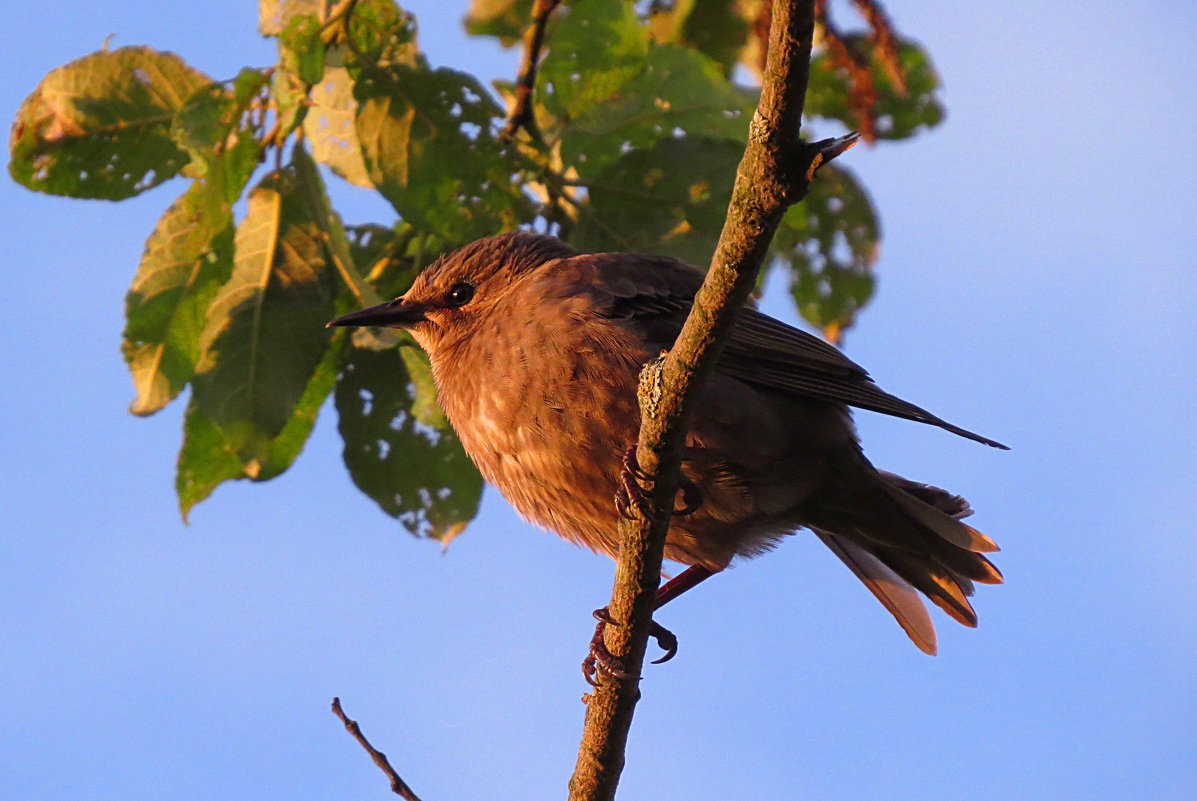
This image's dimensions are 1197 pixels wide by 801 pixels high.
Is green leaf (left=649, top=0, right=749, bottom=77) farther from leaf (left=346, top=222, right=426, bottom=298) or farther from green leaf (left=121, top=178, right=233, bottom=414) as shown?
green leaf (left=121, top=178, right=233, bottom=414)

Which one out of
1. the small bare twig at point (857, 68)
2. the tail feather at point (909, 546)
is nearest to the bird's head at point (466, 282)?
the small bare twig at point (857, 68)

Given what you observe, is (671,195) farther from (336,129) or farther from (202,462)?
(202,462)

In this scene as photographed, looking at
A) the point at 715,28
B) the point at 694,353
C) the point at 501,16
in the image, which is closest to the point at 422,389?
the point at 694,353

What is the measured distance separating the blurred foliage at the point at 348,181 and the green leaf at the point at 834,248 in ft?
2.53

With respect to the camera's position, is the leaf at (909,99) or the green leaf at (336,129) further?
the leaf at (909,99)

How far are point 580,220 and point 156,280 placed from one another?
1.49 meters

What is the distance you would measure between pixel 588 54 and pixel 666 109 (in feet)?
1.12

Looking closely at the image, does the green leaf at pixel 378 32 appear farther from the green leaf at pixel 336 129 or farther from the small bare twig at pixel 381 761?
the small bare twig at pixel 381 761

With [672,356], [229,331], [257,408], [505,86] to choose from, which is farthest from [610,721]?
[505,86]

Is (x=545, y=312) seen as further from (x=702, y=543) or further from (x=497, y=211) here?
(x=702, y=543)

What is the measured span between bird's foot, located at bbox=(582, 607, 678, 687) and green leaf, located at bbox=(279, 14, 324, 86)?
1.86 metres

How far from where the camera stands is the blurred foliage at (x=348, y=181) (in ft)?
13.3

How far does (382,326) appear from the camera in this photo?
448cm

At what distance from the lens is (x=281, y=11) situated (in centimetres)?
408
